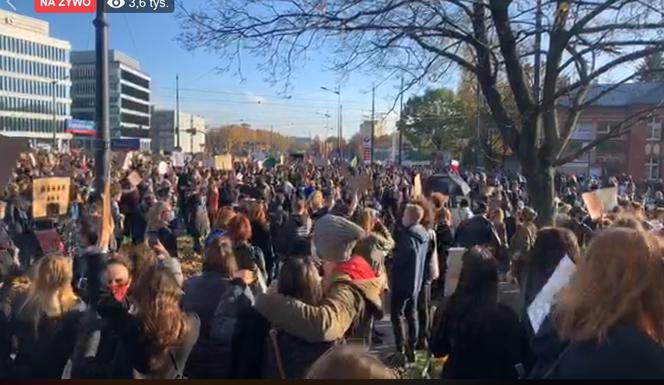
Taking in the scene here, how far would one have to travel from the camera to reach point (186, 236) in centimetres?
1450

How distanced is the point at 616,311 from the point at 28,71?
3.46m

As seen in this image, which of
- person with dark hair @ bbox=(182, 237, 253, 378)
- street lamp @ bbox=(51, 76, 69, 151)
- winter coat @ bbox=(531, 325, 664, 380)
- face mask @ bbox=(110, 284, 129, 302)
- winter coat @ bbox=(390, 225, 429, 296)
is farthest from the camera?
winter coat @ bbox=(390, 225, 429, 296)

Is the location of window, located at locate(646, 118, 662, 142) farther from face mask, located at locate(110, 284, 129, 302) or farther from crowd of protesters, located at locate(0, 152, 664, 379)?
face mask, located at locate(110, 284, 129, 302)

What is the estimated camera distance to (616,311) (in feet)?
6.65

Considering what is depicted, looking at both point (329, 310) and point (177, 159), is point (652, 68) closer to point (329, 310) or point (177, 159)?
point (329, 310)

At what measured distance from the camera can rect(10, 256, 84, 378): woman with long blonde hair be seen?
121 inches

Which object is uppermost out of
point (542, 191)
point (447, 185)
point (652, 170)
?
point (652, 170)

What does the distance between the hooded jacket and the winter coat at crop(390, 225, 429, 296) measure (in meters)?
2.18

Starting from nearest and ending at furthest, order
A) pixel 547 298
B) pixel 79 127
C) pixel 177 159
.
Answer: pixel 547 298, pixel 79 127, pixel 177 159

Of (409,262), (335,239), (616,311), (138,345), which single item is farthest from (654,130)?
(138,345)

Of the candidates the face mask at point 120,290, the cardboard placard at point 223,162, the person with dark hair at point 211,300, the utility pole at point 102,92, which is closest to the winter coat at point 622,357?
the person with dark hair at point 211,300

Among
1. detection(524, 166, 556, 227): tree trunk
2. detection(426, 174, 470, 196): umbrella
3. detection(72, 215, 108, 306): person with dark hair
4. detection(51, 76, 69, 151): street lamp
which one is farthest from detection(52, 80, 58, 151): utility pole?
detection(426, 174, 470, 196): umbrella

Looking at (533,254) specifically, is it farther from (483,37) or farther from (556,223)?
(556,223)

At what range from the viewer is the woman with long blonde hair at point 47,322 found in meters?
3.07
